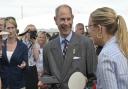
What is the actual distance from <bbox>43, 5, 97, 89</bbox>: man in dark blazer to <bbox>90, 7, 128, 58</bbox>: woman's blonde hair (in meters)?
1.33

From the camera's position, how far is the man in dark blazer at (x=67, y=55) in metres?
5.12

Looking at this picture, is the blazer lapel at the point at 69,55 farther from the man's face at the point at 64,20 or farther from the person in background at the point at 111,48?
the person in background at the point at 111,48

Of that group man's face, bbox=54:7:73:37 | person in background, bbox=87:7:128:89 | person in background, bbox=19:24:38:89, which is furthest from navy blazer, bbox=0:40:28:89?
person in background, bbox=87:7:128:89

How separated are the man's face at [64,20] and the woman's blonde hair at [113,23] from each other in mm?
1375

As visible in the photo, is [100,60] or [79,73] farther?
[79,73]

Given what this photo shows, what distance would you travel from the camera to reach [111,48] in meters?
3.73

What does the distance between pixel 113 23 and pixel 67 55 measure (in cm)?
143

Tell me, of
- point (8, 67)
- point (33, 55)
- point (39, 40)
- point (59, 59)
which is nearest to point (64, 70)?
point (59, 59)

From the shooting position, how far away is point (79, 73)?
4.89m

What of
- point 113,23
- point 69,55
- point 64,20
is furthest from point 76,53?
point 113,23

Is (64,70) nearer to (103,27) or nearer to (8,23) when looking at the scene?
(103,27)

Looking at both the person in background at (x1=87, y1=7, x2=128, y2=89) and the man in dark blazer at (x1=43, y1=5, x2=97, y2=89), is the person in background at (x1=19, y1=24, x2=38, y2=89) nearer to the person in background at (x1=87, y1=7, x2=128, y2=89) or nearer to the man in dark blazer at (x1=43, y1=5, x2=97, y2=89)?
the man in dark blazer at (x1=43, y1=5, x2=97, y2=89)

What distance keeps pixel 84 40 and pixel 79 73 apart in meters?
0.54

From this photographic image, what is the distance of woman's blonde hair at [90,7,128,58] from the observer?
3.74m
